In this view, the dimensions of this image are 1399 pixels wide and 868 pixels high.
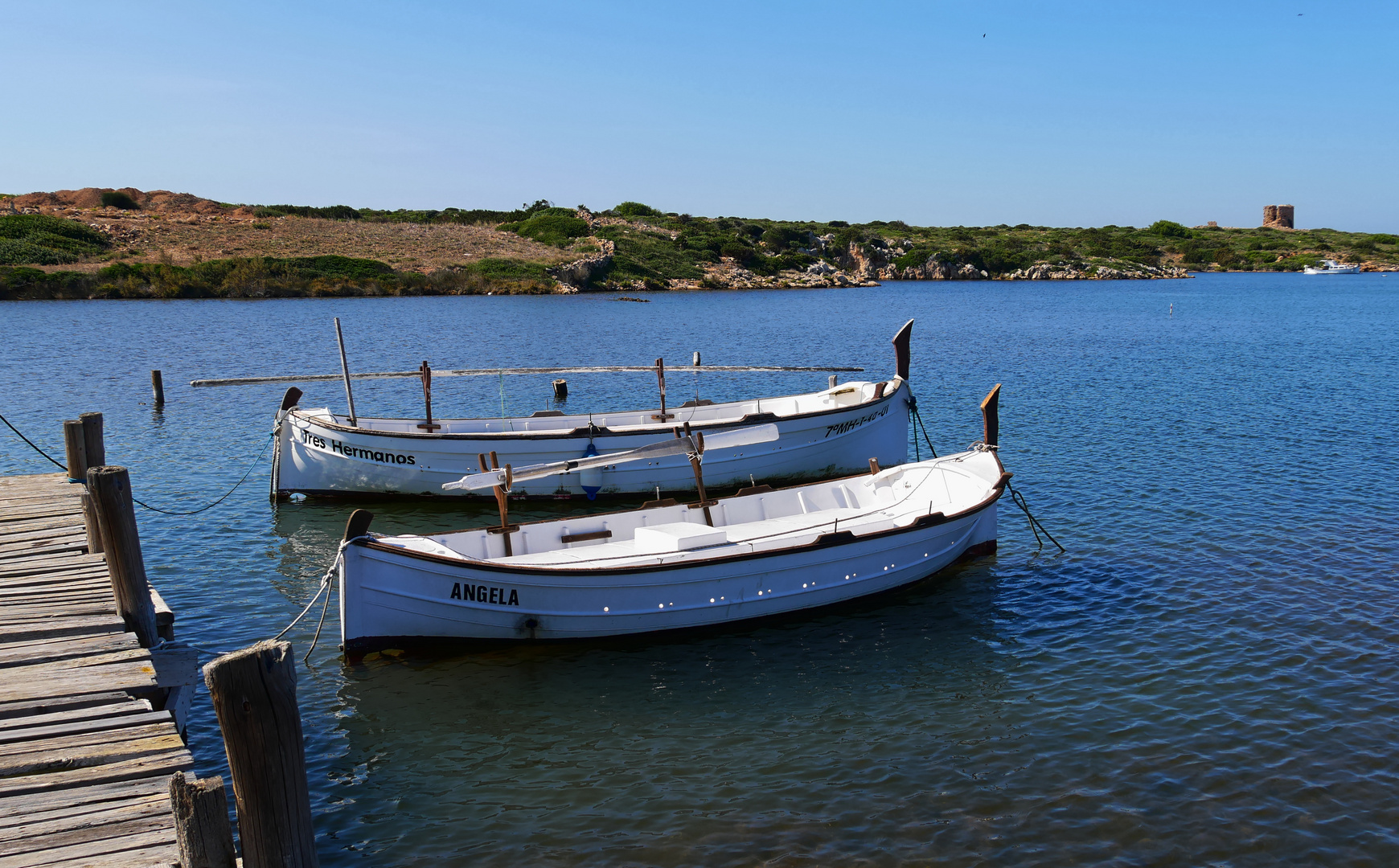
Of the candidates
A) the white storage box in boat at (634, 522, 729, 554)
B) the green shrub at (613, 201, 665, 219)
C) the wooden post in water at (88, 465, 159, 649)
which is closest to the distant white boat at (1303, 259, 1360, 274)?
the green shrub at (613, 201, 665, 219)

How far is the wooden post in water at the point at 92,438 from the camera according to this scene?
15117 mm

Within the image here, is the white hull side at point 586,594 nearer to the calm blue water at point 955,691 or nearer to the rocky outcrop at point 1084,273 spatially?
the calm blue water at point 955,691

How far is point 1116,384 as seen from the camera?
37688 mm

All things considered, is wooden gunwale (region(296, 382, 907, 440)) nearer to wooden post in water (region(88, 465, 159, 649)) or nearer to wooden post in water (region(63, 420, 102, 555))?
wooden post in water (region(63, 420, 102, 555))

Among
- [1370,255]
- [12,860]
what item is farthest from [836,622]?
[1370,255]

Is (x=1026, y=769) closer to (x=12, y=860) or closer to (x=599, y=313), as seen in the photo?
(x=12, y=860)

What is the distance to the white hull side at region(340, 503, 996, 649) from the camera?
13062 millimetres

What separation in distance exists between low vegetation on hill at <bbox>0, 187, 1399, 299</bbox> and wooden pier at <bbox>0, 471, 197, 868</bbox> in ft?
246

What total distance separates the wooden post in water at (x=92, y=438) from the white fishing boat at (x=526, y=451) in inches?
243

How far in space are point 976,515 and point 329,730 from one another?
11021 millimetres

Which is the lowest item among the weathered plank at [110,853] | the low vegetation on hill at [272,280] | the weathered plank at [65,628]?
the weathered plank at [110,853]

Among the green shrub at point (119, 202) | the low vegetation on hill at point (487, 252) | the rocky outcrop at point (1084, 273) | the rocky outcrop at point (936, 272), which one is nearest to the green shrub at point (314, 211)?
the low vegetation on hill at point (487, 252)

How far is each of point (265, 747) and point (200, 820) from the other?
561 mm

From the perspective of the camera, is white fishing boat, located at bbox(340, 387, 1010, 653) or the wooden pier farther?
white fishing boat, located at bbox(340, 387, 1010, 653)
